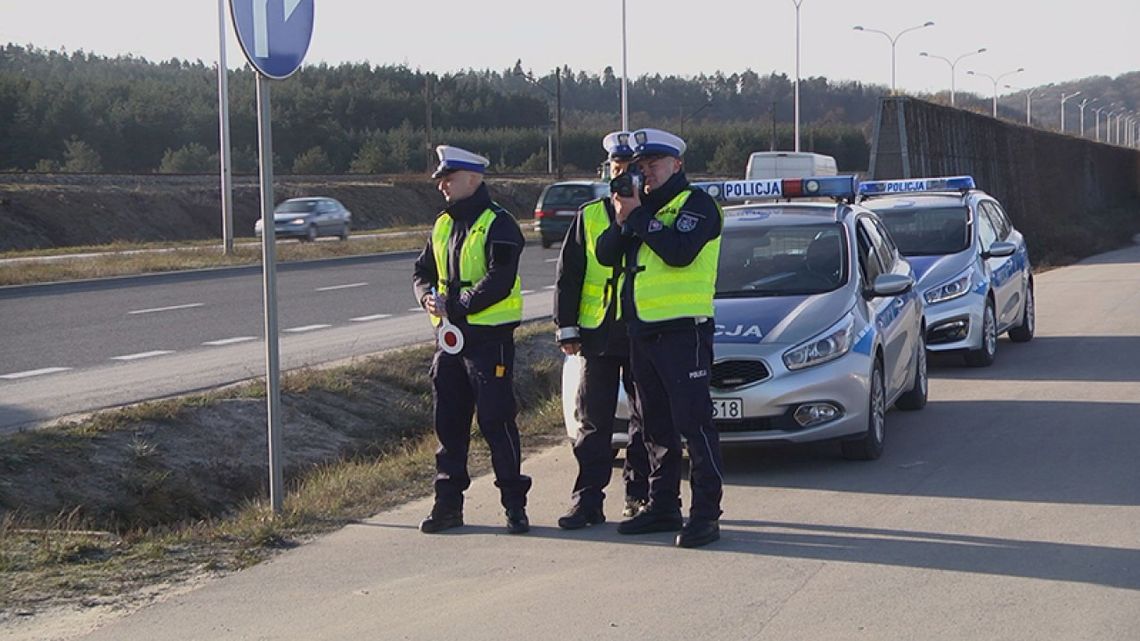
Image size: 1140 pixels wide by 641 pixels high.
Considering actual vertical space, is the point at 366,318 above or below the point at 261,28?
below

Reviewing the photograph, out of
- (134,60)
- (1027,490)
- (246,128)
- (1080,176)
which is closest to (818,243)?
(1027,490)

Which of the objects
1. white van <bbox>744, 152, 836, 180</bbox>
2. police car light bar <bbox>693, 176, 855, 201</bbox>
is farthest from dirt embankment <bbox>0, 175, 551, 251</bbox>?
police car light bar <bbox>693, 176, 855, 201</bbox>

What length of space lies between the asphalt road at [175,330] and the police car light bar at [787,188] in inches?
199

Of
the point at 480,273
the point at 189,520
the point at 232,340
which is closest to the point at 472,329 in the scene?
the point at 480,273

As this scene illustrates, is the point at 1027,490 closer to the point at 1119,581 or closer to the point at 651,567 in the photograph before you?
the point at 1119,581

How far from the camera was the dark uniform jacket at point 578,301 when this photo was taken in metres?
7.25

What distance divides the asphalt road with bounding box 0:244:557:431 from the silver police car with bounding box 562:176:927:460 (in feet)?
17.7

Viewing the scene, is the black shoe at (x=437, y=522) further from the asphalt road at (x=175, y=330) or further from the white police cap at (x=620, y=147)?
the asphalt road at (x=175, y=330)

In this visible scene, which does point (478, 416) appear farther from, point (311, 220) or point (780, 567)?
point (311, 220)

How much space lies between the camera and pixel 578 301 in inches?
288

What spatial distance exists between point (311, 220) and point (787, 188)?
3430 centimetres

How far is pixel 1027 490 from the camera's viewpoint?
809cm

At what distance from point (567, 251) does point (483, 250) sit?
403 millimetres

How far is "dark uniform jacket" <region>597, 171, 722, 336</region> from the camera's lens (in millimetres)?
6801
